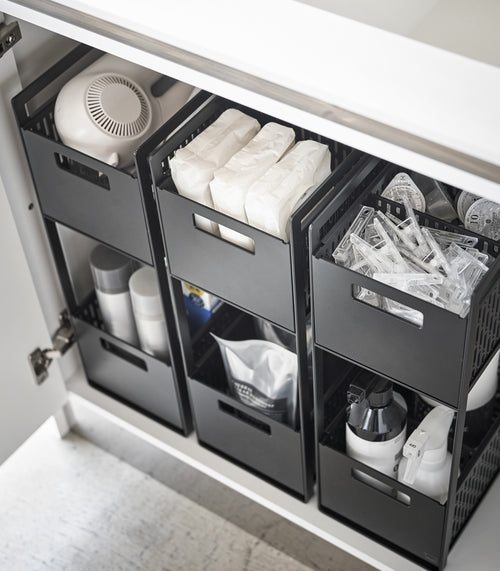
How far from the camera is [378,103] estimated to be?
2.94 ft

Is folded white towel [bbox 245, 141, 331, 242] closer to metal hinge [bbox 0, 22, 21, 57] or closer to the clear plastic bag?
the clear plastic bag

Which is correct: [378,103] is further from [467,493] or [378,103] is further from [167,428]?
[167,428]

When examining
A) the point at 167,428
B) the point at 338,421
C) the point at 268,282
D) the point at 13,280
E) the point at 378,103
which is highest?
the point at 378,103

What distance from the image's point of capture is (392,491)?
129 cm

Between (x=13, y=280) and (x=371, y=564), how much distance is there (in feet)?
2.17

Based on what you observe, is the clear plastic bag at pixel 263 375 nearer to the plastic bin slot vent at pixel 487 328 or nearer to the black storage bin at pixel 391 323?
the black storage bin at pixel 391 323

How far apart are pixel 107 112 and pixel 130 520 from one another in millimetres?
688

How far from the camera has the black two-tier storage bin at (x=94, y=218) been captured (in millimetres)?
1224

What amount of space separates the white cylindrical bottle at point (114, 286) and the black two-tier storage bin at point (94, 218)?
0.10 ft

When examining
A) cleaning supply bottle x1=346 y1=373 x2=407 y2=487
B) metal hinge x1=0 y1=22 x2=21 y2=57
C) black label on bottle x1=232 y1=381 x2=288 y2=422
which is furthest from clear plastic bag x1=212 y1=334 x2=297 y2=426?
metal hinge x1=0 y1=22 x2=21 y2=57

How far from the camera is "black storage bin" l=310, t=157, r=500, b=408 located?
0.99 m

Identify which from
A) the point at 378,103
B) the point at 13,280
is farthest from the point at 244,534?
the point at 378,103

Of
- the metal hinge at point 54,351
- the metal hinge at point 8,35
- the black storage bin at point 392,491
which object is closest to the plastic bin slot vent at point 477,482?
the black storage bin at point 392,491

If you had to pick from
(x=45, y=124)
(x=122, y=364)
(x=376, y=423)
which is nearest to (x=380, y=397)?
(x=376, y=423)
